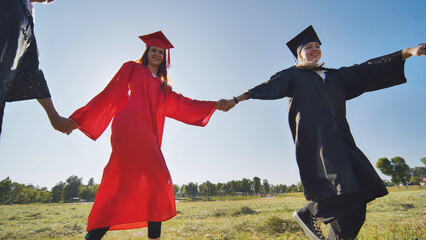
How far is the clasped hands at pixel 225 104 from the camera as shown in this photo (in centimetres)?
375

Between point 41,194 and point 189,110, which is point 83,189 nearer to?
point 41,194

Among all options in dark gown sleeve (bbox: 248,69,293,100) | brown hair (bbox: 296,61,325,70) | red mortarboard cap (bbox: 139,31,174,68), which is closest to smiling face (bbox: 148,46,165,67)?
red mortarboard cap (bbox: 139,31,174,68)

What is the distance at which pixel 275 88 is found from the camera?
132 inches

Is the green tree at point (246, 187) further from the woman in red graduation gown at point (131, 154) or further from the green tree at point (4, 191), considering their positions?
the woman in red graduation gown at point (131, 154)

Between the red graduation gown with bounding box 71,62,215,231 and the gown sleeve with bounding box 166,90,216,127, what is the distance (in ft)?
1.23

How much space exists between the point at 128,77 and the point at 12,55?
149 cm

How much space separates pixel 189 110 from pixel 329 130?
2.13 m

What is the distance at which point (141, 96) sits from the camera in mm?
2750

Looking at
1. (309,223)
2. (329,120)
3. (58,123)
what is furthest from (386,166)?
Result: (58,123)

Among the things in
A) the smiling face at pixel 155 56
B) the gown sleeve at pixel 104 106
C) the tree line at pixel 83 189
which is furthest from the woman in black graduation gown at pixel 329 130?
the tree line at pixel 83 189

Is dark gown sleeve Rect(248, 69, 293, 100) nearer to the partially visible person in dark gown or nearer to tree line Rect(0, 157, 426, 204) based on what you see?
the partially visible person in dark gown

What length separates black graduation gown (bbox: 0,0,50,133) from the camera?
4.66 ft

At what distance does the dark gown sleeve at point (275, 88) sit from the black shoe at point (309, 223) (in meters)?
1.75

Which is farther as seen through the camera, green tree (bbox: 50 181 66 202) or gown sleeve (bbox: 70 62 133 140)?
green tree (bbox: 50 181 66 202)
